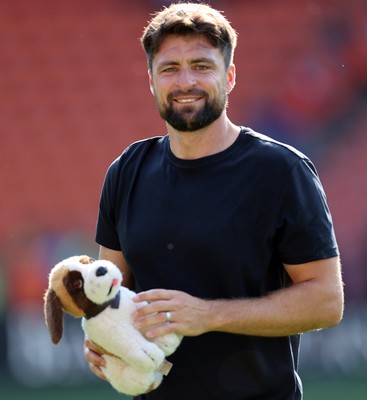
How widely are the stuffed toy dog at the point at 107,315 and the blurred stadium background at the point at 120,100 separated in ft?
17.9

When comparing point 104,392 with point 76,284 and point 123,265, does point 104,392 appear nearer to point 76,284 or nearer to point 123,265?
point 123,265

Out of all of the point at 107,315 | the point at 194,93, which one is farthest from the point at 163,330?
the point at 194,93

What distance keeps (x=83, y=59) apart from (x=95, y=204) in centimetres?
160

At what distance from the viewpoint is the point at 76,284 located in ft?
8.21

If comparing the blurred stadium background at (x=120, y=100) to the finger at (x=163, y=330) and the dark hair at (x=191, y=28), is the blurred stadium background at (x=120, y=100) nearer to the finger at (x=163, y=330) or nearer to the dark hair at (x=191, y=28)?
the dark hair at (x=191, y=28)

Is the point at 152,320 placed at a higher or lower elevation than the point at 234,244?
lower

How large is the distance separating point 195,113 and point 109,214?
481 millimetres

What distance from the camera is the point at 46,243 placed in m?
7.96

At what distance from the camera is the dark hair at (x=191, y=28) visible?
9.35 ft

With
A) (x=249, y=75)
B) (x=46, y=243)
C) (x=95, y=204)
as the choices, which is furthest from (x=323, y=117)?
(x=46, y=243)

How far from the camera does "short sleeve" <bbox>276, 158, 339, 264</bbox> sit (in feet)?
8.65

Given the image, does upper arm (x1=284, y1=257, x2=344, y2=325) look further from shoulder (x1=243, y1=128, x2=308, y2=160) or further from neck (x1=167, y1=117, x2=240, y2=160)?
neck (x1=167, y1=117, x2=240, y2=160)

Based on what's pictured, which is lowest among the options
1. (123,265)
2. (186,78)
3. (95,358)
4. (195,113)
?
(95,358)

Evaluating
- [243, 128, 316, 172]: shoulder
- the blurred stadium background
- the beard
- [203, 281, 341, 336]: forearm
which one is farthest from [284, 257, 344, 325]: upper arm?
the blurred stadium background
